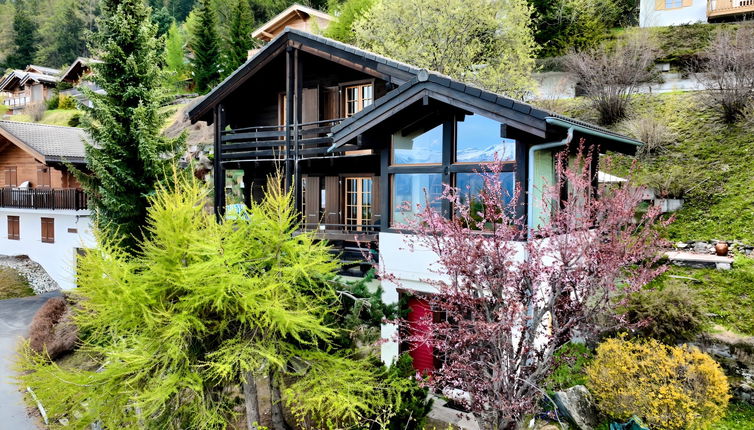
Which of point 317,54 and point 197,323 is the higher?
point 317,54

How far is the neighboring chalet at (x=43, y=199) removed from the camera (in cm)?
2281

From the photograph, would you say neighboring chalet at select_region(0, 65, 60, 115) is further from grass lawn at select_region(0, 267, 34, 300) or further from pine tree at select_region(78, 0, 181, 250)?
pine tree at select_region(78, 0, 181, 250)

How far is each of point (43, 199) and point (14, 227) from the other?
4675 millimetres

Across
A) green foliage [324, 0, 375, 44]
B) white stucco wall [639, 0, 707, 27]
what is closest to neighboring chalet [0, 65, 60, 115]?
green foliage [324, 0, 375, 44]

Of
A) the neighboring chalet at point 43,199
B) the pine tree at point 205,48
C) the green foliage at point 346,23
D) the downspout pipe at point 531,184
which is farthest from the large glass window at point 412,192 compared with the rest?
the pine tree at point 205,48

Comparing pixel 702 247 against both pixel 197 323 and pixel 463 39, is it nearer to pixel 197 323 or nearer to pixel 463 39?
pixel 197 323

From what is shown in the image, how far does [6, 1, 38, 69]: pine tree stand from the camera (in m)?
65.4

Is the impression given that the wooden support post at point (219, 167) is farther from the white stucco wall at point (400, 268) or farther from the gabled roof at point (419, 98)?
the white stucco wall at point (400, 268)

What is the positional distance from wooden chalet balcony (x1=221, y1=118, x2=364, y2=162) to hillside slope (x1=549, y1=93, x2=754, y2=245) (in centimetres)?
1177

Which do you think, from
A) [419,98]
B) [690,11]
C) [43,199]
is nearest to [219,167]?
[419,98]

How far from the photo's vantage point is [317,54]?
14.8 metres

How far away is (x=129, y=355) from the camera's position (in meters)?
7.31

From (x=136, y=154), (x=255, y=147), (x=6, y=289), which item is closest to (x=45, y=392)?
(x=136, y=154)

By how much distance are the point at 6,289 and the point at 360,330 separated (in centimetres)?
2146
